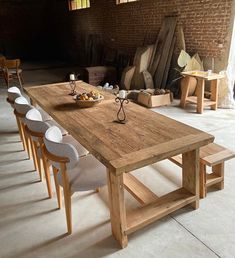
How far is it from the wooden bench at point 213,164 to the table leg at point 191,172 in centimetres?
14

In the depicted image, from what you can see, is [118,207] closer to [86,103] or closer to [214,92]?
[86,103]

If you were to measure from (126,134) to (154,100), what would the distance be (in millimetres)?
2934

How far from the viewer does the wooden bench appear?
2121 millimetres

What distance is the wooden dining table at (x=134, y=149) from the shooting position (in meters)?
1.67

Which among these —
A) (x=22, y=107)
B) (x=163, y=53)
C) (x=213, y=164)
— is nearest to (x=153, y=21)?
(x=163, y=53)

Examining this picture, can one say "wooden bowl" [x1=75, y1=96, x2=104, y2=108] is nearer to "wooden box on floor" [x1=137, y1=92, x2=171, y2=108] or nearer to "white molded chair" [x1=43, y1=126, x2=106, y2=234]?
"white molded chair" [x1=43, y1=126, x2=106, y2=234]

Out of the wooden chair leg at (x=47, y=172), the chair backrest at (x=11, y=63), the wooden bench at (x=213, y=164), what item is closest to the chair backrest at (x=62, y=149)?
the wooden chair leg at (x=47, y=172)

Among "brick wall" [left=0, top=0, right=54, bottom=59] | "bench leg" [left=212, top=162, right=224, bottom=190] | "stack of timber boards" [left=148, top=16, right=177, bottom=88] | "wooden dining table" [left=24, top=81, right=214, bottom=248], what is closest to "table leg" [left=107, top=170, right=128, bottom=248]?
"wooden dining table" [left=24, top=81, right=214, bottom=248]

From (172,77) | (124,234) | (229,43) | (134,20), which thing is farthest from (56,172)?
(134,20)

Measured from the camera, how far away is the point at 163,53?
559cm

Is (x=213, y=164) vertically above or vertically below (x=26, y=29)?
below

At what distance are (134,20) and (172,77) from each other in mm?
2084

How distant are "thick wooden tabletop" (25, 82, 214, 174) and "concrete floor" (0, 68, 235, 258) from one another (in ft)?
2.01

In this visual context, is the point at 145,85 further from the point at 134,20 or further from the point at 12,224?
the point at 12,224
